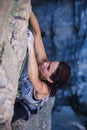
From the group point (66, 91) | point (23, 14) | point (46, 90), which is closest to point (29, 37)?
point (23, 14)

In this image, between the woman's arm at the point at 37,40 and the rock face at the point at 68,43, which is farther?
the rock face at the point at 68,43

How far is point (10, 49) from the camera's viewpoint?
1.57 meters

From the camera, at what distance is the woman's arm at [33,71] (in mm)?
2205

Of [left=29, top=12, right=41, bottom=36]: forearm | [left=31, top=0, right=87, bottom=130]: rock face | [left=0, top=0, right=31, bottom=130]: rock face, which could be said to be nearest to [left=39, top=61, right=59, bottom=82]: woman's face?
[left=29, top=12, right=41, bottom=36]: forearm

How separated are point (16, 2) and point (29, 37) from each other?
48cm

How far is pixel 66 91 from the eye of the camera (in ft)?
19.0

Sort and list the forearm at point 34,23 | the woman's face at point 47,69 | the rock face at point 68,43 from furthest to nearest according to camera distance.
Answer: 1. the rock face at point 68,43
2. the woman's face at point 47,69
3. the forearm at point 34,23

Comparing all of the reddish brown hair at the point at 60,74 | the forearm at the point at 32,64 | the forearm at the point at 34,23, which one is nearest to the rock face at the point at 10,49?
the forearm at the point at 32,64

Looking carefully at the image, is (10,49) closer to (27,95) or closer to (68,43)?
(27,95)

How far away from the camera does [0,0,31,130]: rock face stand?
4.79 feet

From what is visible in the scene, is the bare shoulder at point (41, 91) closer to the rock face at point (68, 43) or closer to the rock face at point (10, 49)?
the rock face at point (10, 49)

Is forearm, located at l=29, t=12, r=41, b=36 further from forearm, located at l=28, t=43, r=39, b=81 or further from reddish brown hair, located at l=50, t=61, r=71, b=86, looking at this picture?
reddish brown hair, located at l=50, t=61, r=71, b=86

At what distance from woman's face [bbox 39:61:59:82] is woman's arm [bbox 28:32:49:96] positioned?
0.22 ft

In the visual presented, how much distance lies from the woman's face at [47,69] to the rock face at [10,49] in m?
0.81
